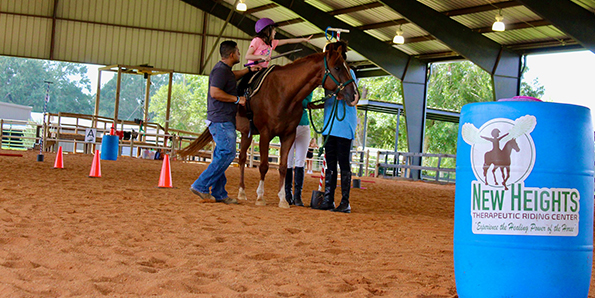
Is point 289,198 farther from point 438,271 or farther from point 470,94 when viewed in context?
point 470,94

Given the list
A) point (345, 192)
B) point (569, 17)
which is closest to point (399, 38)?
point (569, 17)

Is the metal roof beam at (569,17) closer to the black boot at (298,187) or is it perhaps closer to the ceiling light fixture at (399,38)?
the ceiling light fixture at (399,38)

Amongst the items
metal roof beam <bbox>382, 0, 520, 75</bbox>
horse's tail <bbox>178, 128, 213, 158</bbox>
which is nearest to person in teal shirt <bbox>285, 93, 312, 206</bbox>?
horse's tail <bbox>178, 128, 213, 158</bbox>

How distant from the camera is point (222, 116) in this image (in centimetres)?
567

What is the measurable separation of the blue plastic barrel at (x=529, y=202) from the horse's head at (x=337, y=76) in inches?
131

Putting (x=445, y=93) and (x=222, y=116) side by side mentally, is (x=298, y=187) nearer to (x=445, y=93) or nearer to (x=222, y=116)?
(x=222, y=116)

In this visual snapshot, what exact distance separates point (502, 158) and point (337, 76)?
11.7 feet

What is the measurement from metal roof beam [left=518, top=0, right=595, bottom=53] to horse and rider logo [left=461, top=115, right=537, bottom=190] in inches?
432

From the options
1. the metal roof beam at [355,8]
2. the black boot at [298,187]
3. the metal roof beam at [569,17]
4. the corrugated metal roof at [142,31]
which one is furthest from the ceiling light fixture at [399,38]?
the black boot at [298,187]

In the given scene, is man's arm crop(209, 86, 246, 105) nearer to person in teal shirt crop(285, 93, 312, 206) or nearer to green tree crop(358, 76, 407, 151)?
person in teal shirt crop(285, 93, 312, 206)

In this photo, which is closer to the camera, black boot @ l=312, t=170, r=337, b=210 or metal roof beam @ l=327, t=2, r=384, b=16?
black boot @ l=312, t=170, r=337, b=210

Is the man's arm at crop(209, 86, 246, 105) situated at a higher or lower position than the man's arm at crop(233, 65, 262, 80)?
lower

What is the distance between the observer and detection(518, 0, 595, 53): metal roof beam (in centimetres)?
1205

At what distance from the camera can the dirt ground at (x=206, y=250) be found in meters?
2.49
